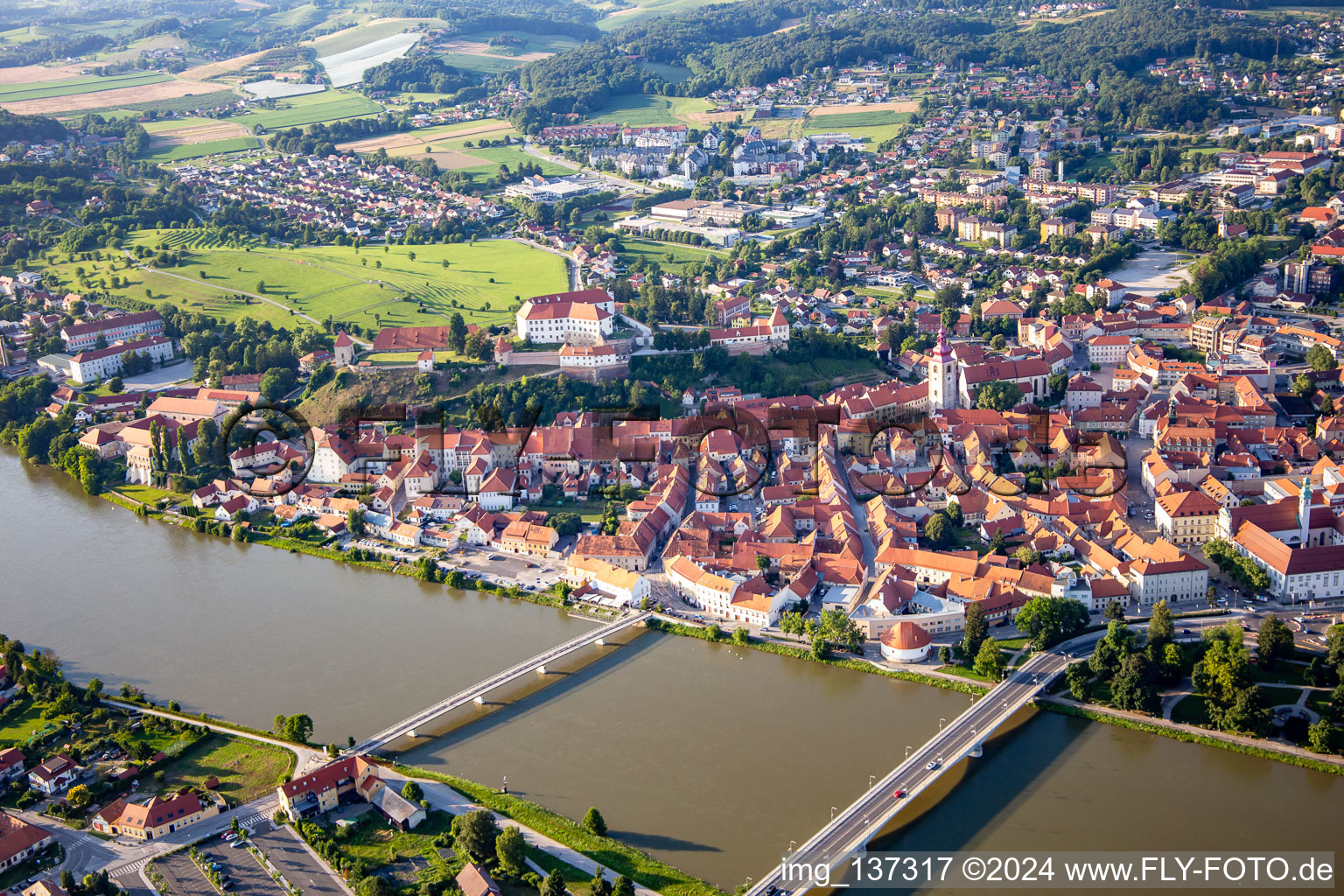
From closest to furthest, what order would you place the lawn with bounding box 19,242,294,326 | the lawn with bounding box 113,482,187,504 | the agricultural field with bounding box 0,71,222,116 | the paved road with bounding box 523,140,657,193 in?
the lawn with bounding box 113,482,187,504 < the lawn with bounding box 19,242,294,326 < the paved road with bounding box 523,140,657,193 < the agricultural field with bounding box 0,71,222,116

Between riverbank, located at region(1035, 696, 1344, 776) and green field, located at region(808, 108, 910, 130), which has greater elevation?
green field, located at region(808, 108, 910, 130)

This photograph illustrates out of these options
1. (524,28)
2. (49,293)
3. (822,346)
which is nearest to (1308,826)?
(822,346)

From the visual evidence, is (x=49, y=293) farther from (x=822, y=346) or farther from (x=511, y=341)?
(x=822, y=346)

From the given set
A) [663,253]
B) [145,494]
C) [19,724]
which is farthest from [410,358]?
[19,724]

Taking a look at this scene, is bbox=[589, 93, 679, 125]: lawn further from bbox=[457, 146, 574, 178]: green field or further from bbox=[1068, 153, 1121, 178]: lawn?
bbox=[1068, 153, 1121, 178]: lawn

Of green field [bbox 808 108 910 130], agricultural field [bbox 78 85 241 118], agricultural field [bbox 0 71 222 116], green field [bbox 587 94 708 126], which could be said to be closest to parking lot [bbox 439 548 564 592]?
green field [bbox 808 108 910 130]

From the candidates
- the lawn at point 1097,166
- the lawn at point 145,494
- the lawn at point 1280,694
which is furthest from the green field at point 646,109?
the lawn at point 1280,694

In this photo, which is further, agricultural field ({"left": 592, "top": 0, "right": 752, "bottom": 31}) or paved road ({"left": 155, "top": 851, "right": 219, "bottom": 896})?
agricultural field ({"left": 592, "top": 0, "right": 752, "bottom": 31})
